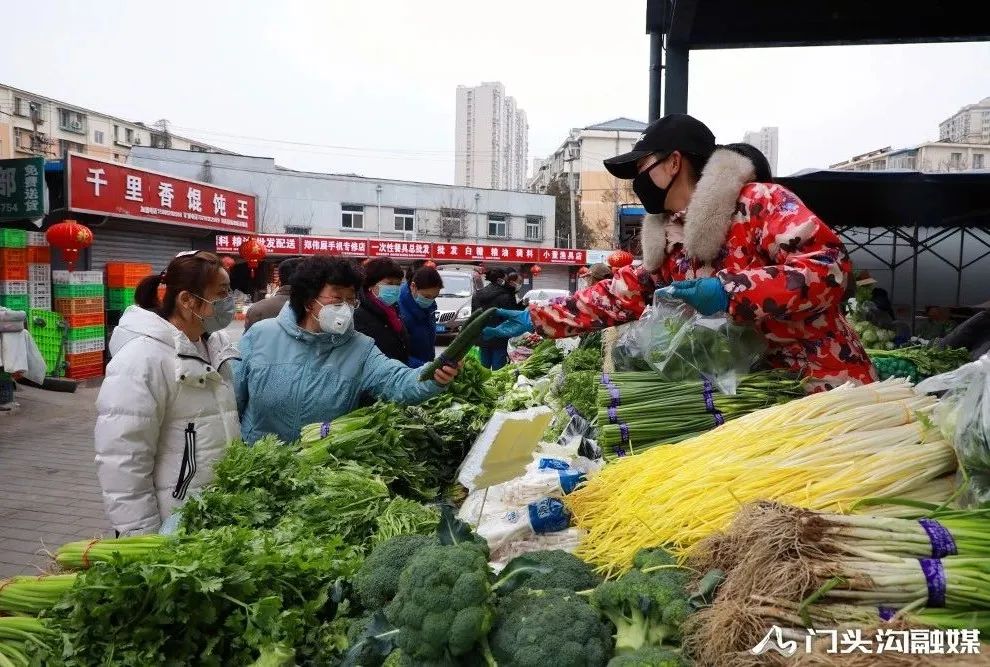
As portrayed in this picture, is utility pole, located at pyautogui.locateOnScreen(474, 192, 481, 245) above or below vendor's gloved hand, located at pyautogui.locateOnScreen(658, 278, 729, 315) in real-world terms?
above

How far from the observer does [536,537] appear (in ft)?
7.04

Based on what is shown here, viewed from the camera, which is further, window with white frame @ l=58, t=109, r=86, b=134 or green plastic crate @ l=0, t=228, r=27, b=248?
window with white frame @ l=58, t=109, r=86, b=134

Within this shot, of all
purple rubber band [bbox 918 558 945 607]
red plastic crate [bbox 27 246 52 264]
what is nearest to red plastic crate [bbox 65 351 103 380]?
red plastic crate [bbox 27 246 52 264]

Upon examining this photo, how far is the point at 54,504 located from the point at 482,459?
572 cm

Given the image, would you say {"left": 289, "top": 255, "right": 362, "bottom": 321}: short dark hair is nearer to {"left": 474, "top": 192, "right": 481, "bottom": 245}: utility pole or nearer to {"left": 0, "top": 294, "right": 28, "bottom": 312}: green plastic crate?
{"left": 0, "top": 294, "right": 28, "bottom": 312}: green plastic crate

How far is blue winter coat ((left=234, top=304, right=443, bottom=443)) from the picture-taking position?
3.36m

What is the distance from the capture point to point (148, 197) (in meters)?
14.3

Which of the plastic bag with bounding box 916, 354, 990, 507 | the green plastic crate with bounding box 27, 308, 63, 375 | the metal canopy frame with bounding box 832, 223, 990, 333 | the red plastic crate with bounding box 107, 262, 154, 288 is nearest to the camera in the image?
the plastic bag with bounding box 916, 354, 990, 507

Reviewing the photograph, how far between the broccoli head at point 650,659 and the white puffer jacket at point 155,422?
1.94 m

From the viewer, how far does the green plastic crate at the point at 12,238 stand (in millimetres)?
10909

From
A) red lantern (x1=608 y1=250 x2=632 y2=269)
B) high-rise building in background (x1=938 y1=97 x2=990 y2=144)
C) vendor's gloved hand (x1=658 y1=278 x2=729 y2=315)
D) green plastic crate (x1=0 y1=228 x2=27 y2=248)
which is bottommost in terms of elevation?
vendor's gloved hand (x1=658 y1=278 x2=729 y2=315)

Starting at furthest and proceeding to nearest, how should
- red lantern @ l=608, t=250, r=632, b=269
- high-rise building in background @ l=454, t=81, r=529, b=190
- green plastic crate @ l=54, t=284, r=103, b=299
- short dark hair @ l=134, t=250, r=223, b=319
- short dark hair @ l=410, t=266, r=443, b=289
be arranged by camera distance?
high-rise building in background @ l=454, t=81, r=529, b=190, green plastic crate @ l=54, t=284, r=103, b=299, red lantern @ l=608, t=250, r=632, b=269, short dark hair @ l=410, t=266, r=443, b=289, short dark hair @ l=134, t=250, r=223, b=319

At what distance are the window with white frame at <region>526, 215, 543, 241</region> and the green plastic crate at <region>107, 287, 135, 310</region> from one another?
33163 mm

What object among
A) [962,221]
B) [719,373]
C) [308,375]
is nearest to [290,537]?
[308,375]
